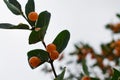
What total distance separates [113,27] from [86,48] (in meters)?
0.50

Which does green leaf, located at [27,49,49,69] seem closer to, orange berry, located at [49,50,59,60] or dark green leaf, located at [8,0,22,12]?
orange berry, located at [49,50,59,60]

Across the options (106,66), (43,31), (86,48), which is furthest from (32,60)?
(86,48)

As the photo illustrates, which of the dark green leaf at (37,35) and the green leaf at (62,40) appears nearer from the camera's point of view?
the dark green leaf at (37,35)

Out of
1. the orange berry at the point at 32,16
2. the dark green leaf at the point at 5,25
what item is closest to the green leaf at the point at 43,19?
the orange berry at the point at 32,16

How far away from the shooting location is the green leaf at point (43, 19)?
1.63 meters

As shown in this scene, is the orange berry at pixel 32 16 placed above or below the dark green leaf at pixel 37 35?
above

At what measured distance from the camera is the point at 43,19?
1.63 m

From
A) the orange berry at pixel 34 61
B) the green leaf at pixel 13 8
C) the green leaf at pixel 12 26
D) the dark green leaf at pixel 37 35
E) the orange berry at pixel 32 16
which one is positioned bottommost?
the orange berry at pixel 34 61

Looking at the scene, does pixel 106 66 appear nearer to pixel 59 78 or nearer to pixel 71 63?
pixel 71 63

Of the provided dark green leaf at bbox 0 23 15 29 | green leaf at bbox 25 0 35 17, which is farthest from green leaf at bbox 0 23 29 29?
green leaf at bbox 25 0 35 17

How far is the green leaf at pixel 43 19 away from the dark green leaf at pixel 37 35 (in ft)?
0.18

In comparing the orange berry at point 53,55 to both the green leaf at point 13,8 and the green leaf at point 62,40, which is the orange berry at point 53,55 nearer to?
the green leaf at point 62,40

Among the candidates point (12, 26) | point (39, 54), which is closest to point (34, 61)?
point (39, 54)

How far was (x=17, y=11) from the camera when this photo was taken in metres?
1.65
